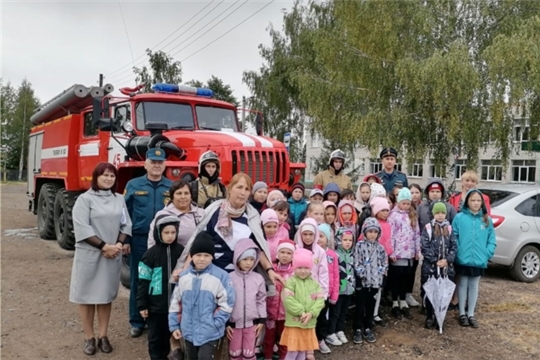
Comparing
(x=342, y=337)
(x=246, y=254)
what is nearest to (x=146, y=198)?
(x=246, y=254)

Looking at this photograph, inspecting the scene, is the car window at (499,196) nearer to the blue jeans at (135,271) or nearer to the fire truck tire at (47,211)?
the blue jeans at (135,271)

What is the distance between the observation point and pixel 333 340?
14.0ft

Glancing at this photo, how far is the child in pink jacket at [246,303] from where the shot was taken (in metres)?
3.32

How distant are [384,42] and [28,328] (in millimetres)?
10332

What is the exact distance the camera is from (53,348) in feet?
13.5

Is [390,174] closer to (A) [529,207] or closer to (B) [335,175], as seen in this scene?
(B) [335,175]

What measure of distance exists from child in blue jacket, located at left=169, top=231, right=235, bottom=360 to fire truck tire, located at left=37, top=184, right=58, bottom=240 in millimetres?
7620

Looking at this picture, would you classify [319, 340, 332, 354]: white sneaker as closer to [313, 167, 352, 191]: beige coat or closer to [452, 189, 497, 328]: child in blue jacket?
[452, 189, 497, 328]: child in blue jacket

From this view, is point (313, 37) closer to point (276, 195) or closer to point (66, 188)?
point (66, 188)

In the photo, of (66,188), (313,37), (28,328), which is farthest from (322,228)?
(313,37)

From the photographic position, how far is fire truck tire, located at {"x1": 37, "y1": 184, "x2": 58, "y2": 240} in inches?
378

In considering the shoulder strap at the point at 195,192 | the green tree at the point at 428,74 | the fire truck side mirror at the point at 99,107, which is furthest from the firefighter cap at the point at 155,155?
the green tree at the point at 428,74

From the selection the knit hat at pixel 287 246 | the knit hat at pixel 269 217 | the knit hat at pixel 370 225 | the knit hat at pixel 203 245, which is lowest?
the knit hat at pixel 287 246

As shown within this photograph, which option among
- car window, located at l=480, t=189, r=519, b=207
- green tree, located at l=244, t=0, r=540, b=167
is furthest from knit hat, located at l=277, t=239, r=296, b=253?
green tree, located at l=244, t=0, r=540, b=167
